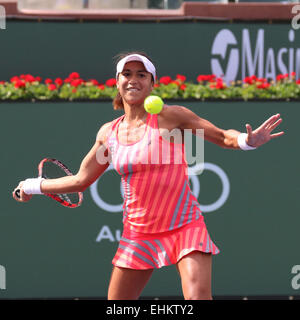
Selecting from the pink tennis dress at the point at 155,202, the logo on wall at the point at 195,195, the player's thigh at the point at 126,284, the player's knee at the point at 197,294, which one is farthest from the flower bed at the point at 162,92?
the player's knee at the point at 197,294

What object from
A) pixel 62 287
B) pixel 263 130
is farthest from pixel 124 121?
pixel 62 287

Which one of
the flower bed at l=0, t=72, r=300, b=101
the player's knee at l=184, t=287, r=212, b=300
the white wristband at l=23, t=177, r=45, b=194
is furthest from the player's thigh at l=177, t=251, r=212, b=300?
the flower bed at l=0, t=72, r=300, b=101

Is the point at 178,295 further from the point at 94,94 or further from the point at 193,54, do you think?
the point at 193,54

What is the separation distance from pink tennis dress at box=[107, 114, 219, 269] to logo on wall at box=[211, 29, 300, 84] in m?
4.93

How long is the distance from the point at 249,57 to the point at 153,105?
5.14 m

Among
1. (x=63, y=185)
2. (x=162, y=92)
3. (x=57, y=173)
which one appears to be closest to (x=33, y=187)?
→ (x=63, y=185)

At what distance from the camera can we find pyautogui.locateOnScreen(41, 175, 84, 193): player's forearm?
4.62 m

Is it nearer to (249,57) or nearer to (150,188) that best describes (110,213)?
(150,188)

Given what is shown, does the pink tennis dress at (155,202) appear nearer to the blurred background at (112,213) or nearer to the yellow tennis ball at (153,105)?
the yellow tennis ball at (153,105)

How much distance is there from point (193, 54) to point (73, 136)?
2.92 m

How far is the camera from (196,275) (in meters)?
4.14

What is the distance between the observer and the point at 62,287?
22.2 feet

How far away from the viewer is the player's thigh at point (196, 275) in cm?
412

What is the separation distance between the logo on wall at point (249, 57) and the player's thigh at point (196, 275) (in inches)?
206
